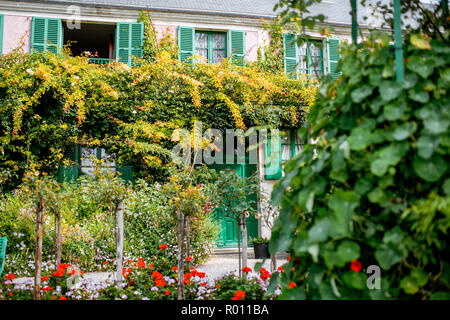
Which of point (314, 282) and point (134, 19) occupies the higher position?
point (134, 19)

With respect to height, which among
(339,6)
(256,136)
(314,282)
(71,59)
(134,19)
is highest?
(339,6)

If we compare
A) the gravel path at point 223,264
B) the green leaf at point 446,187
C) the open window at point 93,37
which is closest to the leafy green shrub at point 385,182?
the green leaf at point 446,187

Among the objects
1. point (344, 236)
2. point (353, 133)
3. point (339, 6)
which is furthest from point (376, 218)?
point (339, 6)

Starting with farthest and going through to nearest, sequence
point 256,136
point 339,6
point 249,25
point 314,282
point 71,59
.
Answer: point 339,6 → point 249,25 → point 256,136 → point 71,59 → point 314,282

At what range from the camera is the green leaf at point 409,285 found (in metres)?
1.03

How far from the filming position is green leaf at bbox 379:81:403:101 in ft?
3.60

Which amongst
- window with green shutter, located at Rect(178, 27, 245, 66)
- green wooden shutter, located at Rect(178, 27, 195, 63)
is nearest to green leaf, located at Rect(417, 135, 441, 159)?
window with green shutter, located at Rect(178, 27, 245, 66)

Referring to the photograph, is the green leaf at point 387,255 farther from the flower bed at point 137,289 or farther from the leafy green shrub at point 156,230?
the leafy green shrub at point 156,230

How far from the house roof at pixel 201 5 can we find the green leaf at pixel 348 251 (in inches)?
322

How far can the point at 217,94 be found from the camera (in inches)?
291

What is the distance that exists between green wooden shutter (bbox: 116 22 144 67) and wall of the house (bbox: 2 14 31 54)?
1992 mm
